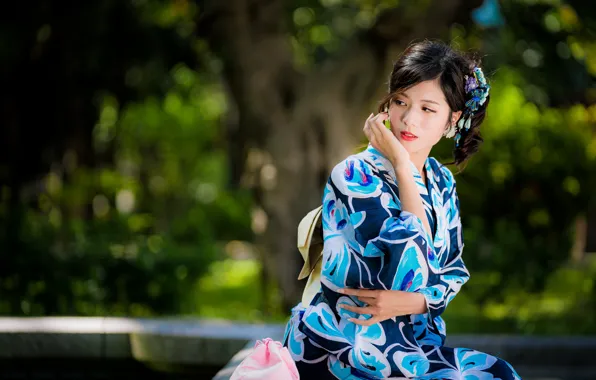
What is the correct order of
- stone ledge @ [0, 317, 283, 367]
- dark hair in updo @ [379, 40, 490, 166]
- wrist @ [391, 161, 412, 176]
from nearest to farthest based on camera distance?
wrist @ [391, 161, 412, 176], dark hair in updo @ [379, 40, 490, 166], stone ledge @ [0, 317, 283, 367]

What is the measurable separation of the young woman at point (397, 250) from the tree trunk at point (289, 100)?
6.55 m

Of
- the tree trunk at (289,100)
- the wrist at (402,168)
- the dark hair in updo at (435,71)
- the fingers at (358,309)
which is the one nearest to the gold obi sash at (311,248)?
the fingers at (358,309)

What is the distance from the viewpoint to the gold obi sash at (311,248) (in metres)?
3.21

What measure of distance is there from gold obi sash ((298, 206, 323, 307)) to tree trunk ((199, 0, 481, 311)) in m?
6.54

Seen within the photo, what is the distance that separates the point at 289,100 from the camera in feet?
33.0

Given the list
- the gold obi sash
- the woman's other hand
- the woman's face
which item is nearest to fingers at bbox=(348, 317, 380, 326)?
the woman's other hand

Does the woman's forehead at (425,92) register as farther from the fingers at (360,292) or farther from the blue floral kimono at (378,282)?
the fingers at (360,292)

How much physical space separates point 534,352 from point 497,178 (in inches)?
297

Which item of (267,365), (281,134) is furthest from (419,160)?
(281,134)

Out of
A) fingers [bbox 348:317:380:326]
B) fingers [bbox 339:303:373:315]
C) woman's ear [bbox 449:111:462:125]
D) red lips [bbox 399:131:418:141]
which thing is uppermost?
woman's ear [bbox 449:111:462:125]

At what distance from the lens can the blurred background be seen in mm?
9297

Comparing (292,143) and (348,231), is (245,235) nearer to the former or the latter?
(292,143)

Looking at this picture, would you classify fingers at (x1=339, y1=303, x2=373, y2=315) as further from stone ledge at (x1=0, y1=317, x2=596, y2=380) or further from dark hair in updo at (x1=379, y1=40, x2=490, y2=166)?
stone ledge at (x1=0, y1=317, x2=596, y2=380)

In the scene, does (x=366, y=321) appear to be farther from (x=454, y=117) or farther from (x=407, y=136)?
(x=454, y=117)
